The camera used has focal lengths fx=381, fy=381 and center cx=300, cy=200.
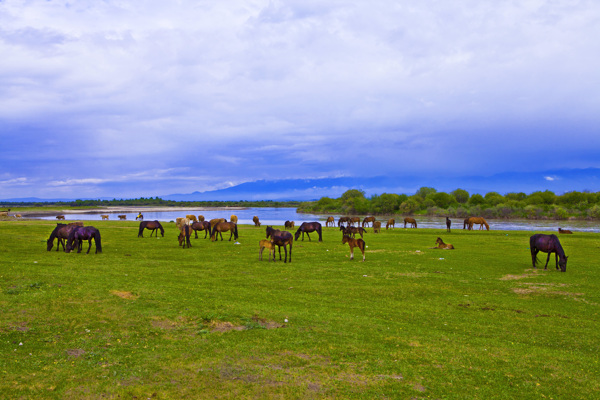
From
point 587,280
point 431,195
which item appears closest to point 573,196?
point 431,195

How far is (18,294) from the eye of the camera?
1124 centimetres

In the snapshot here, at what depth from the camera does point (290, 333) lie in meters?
9.75

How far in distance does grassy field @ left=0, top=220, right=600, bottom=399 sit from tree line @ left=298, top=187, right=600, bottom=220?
84.7 meters

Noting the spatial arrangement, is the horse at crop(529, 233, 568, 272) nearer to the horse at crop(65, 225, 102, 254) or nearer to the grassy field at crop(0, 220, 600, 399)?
the grassy field at crop(0, 220, 600, 399)

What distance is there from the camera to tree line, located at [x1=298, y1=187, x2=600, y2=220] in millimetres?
91625

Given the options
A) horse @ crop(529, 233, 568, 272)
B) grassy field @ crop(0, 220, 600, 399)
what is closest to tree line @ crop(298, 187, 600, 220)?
horse @ crop(529, 233, 568, 272)

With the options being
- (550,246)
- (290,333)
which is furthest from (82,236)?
(550,246)

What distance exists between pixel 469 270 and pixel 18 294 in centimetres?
→ 1941

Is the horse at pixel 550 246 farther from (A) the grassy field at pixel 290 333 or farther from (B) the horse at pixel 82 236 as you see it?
(B) the horse at pixel 82 236

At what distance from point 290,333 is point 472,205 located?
11284 cm

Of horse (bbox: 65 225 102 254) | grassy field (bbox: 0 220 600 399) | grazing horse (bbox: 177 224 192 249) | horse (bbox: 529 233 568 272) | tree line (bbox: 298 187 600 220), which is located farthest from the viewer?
tree line (bbox: 298 187 600 220)

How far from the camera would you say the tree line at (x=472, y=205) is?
3607 inches

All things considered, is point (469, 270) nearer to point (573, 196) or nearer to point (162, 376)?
point (162, 376)

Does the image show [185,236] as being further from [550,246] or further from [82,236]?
[550,246]
